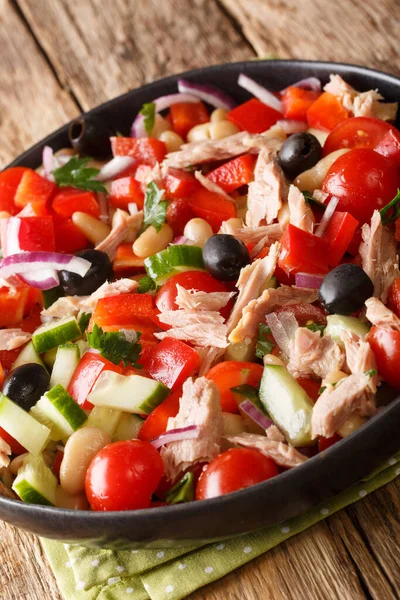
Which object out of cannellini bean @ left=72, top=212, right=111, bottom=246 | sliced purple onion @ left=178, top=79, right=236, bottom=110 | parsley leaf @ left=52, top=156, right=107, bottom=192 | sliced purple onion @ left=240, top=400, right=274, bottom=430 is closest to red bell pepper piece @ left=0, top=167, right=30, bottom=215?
parsley leaf @ left=52, top=156, right=107, bottom=192

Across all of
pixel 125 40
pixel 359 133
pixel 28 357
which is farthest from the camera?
pixel 125 40

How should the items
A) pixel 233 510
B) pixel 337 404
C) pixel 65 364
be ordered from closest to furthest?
1. pixel 233 510
2. pixel 337 404
3. pixel 65 364

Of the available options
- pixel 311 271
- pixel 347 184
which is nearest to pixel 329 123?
pixel 347 184

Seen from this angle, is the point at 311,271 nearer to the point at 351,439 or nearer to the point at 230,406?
the point at 230,406

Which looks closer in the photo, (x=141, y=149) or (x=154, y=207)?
(x=154, y=207)

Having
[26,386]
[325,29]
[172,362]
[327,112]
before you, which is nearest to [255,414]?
[172,362]

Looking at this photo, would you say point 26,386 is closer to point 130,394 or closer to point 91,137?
point 130,394

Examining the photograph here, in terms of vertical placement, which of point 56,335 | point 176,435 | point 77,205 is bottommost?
point 176,435

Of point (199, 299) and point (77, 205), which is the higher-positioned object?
point (77, 205)
